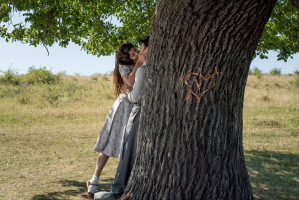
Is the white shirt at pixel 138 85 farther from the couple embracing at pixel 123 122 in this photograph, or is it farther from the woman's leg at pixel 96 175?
the woman's leg at pixel 96 175

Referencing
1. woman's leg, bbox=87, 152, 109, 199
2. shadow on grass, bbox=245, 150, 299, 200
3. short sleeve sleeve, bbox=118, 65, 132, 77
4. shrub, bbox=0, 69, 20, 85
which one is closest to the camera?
short sleeve sleeve, bbox=118, 65, 132, 77

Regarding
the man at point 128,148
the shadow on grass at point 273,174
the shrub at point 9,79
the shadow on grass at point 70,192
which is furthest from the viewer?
the shrub at point 9,79

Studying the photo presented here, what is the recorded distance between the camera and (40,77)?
25.8 metres

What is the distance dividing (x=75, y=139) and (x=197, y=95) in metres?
8.17

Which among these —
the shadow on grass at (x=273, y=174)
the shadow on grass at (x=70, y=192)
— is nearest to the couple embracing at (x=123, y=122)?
the shadow on grass at (x=70, y=192)

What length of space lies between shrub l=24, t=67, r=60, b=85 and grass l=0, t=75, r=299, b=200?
3083 millimetres

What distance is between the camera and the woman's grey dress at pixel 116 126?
4973mm

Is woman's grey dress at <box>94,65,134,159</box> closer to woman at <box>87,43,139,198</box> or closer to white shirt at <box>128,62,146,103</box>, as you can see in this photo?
woman at <box>87,43,139,198</box>

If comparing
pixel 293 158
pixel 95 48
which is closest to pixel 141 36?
pixel 95 48

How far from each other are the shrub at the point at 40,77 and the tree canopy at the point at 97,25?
16.0 metres

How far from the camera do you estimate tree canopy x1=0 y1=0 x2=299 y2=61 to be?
8039mm

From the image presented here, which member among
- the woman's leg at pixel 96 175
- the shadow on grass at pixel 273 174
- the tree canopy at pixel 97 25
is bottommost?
the shadow on grass at pixel 273 174

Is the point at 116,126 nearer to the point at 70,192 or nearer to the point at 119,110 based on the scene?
the point at 119,110

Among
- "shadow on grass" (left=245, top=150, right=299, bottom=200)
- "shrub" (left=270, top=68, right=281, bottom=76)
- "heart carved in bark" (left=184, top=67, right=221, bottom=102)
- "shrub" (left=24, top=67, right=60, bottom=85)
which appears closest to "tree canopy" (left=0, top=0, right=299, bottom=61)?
"shadow on grass" (left=245, top=150, right=299, bottom=200)
